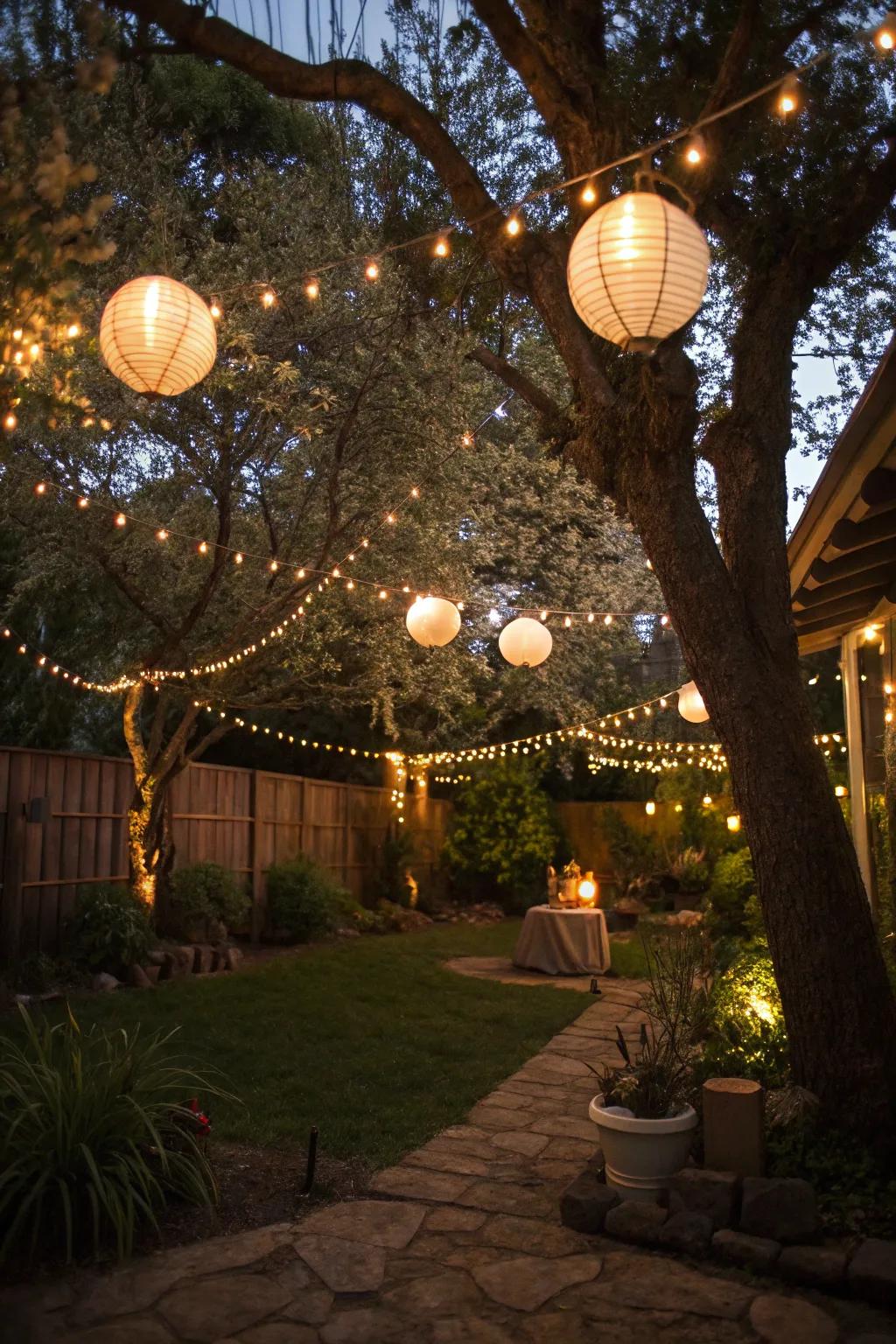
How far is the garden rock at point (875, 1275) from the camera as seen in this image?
3.07m

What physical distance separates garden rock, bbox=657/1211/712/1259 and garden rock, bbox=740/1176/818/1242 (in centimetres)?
13

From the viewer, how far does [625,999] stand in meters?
8.64

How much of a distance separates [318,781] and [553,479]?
4.82 m

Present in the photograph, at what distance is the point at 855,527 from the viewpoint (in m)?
4.63

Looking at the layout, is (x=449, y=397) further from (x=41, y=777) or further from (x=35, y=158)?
(x=35, y=158)

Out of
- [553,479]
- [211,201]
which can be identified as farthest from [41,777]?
[553,479]

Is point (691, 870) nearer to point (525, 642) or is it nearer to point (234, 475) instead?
point (525, 642)

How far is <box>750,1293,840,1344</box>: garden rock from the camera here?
286cm

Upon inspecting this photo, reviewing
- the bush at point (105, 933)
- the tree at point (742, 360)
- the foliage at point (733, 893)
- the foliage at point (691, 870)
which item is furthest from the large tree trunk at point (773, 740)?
the foliage at point (691, 870)

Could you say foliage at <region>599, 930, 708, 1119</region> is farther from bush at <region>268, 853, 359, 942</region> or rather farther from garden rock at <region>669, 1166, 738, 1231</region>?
bush at <region>268, 853, 359, 942</region>

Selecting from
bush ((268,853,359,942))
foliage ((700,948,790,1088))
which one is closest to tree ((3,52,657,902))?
bush ((268,853,359,942))

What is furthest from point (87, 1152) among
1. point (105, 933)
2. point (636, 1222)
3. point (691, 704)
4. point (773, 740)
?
point (691, 704)

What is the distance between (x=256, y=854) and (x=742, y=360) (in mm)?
8303

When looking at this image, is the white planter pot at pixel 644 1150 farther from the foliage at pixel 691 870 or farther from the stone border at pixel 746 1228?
the foliage at pixel 691 870
